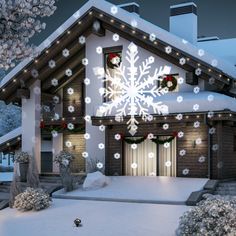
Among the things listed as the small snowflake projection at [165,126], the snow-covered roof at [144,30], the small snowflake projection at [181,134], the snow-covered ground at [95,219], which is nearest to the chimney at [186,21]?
the snow-covered roof at [144,30]

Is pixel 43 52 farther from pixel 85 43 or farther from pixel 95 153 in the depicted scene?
pixel 95 153

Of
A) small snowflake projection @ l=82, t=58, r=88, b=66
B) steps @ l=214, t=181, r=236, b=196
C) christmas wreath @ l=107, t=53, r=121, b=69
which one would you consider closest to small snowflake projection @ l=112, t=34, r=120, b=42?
christmas wreath @ l=107, t=53, r=121, b=69

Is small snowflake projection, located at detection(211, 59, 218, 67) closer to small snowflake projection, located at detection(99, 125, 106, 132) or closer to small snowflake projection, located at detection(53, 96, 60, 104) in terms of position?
small snowflake projection, located at detection(99, 125, 106, 132)

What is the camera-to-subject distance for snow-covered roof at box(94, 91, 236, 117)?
16.5 metres

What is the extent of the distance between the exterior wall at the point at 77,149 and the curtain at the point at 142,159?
3197mm

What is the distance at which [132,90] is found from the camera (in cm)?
1858

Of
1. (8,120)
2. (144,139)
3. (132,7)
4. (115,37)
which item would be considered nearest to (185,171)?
(144,139)

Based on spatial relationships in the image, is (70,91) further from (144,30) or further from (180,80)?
(180,80)

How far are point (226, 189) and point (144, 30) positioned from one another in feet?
23.3

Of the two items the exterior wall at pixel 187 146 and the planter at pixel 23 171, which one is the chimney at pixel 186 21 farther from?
the planter at pixel 23 171

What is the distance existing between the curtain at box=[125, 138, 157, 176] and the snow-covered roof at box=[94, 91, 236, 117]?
5.82ft

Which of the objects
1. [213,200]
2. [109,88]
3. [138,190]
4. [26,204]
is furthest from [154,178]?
[213,200]

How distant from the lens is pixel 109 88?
1942cm

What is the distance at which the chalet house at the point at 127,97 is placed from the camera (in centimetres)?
1720
